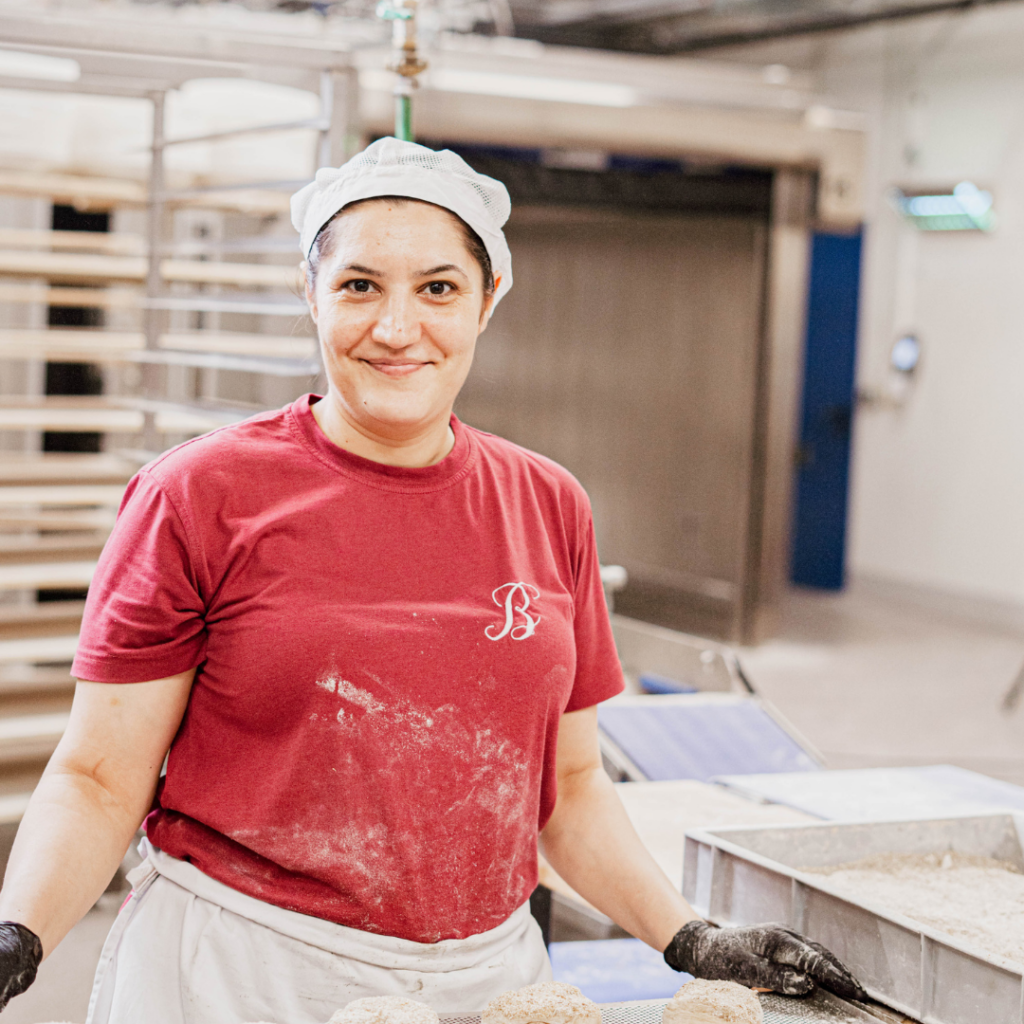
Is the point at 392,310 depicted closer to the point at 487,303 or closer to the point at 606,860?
the point at 487,303

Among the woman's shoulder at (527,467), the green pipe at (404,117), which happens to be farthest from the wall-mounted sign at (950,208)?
the woman's shoulder at (527,467)

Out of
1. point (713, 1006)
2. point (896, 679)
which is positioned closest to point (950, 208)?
point (896, 679)

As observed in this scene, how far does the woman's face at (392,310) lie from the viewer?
1.23 m

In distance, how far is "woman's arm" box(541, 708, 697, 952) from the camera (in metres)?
1.40

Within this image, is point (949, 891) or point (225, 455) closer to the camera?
point (225, 455)

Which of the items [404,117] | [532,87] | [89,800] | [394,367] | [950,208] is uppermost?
[532,87]

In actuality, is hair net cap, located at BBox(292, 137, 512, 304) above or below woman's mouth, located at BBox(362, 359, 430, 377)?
above

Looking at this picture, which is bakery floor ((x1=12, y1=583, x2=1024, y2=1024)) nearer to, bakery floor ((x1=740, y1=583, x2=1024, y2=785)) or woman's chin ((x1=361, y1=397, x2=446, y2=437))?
bakery floor ((x1=740, y1=583, x2=1024, y2=785))

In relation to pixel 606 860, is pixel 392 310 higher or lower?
higher

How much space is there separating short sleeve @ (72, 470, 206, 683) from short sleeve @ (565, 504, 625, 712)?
45 centimetres

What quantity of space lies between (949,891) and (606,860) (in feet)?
1.66

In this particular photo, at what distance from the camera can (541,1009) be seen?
3.73 feet

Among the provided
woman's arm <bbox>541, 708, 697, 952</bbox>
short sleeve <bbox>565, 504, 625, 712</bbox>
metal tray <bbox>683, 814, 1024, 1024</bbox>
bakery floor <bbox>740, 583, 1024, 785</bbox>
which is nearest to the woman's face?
short sleeve <bbox>565, 504, 625, 712</bbox>

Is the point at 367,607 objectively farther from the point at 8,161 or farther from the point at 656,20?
the point at 656,20
